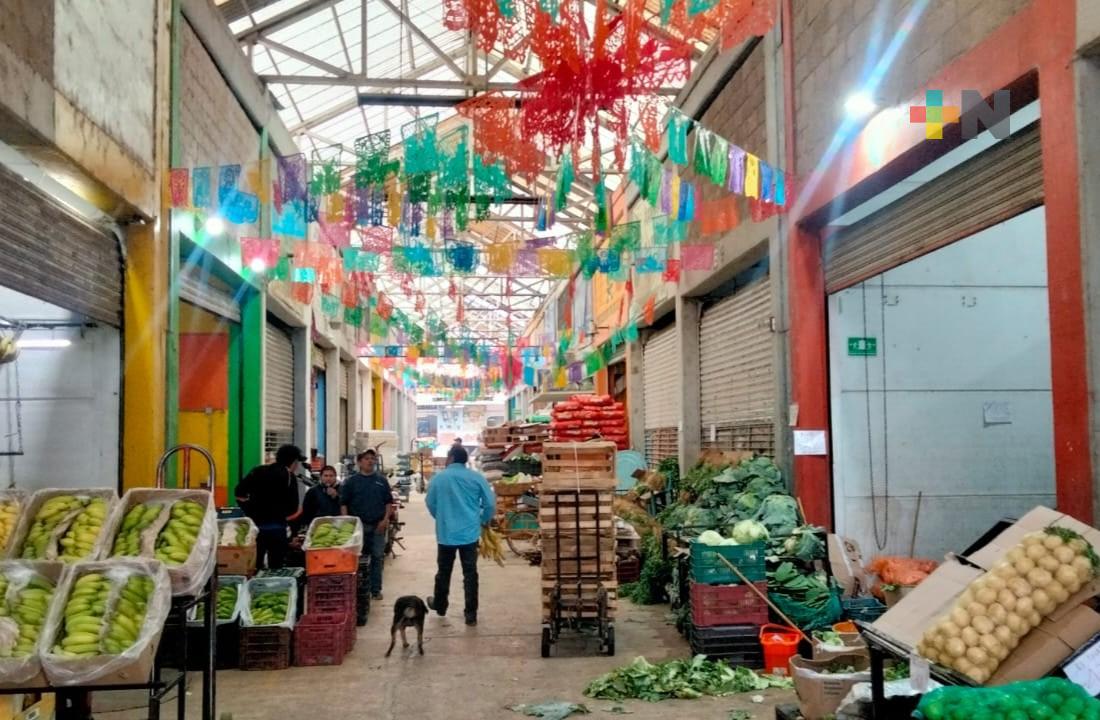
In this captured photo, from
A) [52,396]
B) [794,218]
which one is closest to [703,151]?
[794,218]

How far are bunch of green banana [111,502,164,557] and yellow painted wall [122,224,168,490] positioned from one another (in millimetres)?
4036

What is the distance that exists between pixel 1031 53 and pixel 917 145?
142 centimetres

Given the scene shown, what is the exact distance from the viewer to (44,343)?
28.4 ft

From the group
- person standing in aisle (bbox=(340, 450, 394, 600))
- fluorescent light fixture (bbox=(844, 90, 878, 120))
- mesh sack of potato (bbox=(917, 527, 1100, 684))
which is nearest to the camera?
mesh sack of potato (bbox=(917, 527, 1100, 684))

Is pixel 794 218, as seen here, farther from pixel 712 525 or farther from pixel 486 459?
pixel 486 459

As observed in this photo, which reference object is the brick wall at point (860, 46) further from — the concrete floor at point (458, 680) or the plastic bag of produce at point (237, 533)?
the plastic bag of produce at point (237, 533)

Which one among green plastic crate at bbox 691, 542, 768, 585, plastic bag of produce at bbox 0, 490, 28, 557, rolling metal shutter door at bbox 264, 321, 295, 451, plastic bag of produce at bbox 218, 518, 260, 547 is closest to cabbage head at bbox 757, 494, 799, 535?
green plastic crate at bbox 691, 542, 768, 585

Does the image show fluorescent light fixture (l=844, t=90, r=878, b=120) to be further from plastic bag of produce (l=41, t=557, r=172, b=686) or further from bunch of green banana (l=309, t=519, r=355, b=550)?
plastic bag of produce (l=41, t=557, r=172, b=686)

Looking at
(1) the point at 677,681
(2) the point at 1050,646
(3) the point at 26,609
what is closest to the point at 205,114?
(3) the point at 26,609

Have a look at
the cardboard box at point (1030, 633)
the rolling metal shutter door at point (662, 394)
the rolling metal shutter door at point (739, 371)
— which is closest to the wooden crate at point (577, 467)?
the rolling metal shutter door at point (739, 371)

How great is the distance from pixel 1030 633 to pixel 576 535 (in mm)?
4425

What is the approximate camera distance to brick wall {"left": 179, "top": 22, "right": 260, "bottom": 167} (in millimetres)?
10148

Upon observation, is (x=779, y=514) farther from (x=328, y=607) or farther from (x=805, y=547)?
(x=328, y=607)

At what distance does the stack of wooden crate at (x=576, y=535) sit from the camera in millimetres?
8117
